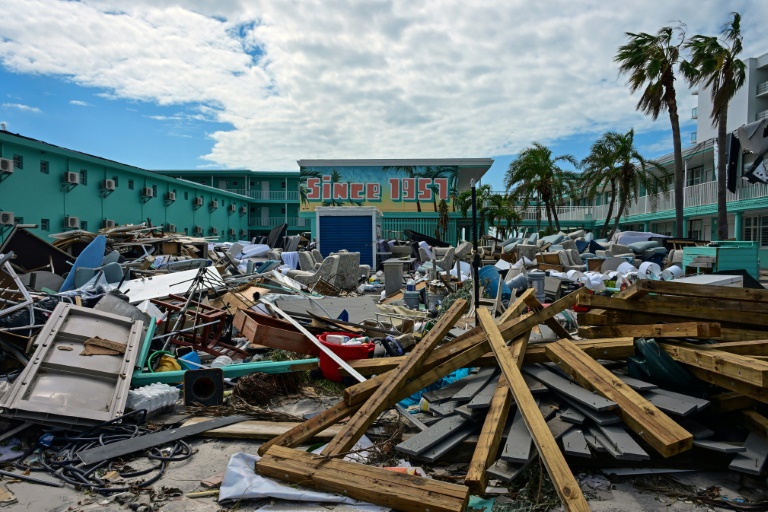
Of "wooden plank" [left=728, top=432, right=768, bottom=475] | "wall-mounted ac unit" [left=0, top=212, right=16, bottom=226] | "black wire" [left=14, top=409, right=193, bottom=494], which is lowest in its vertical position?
"black wire" [left=14, top=409, right=193, bottom=494]

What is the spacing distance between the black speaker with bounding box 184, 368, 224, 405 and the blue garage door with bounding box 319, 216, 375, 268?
639 inches

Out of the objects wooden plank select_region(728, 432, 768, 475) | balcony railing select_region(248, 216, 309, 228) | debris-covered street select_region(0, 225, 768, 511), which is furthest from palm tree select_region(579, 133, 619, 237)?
balcony railing select_region(248, 216, 309, 228)

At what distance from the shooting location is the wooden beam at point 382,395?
395 centimetres

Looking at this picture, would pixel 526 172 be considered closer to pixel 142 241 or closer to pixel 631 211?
pixel 631 211

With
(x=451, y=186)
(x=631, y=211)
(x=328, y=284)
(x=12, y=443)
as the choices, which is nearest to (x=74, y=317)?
(x=12, y=443)

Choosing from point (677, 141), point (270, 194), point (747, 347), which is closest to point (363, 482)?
point (747, 347)

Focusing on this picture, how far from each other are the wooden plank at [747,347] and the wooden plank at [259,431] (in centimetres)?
345

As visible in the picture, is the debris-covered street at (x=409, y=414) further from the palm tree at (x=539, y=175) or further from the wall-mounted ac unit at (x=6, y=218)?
the palm tree at (x=539, y=175)

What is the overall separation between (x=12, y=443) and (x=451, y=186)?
96.8 ft

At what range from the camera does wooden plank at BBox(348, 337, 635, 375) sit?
15.3ft

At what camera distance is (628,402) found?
3805 millimetres

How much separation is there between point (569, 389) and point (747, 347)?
1699mm

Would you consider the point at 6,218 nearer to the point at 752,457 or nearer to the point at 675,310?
the point at 675,310

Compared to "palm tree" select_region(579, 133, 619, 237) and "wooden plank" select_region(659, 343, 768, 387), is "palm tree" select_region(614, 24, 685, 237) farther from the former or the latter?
"wooden plank" select_region(659, 343, 768, 387)
